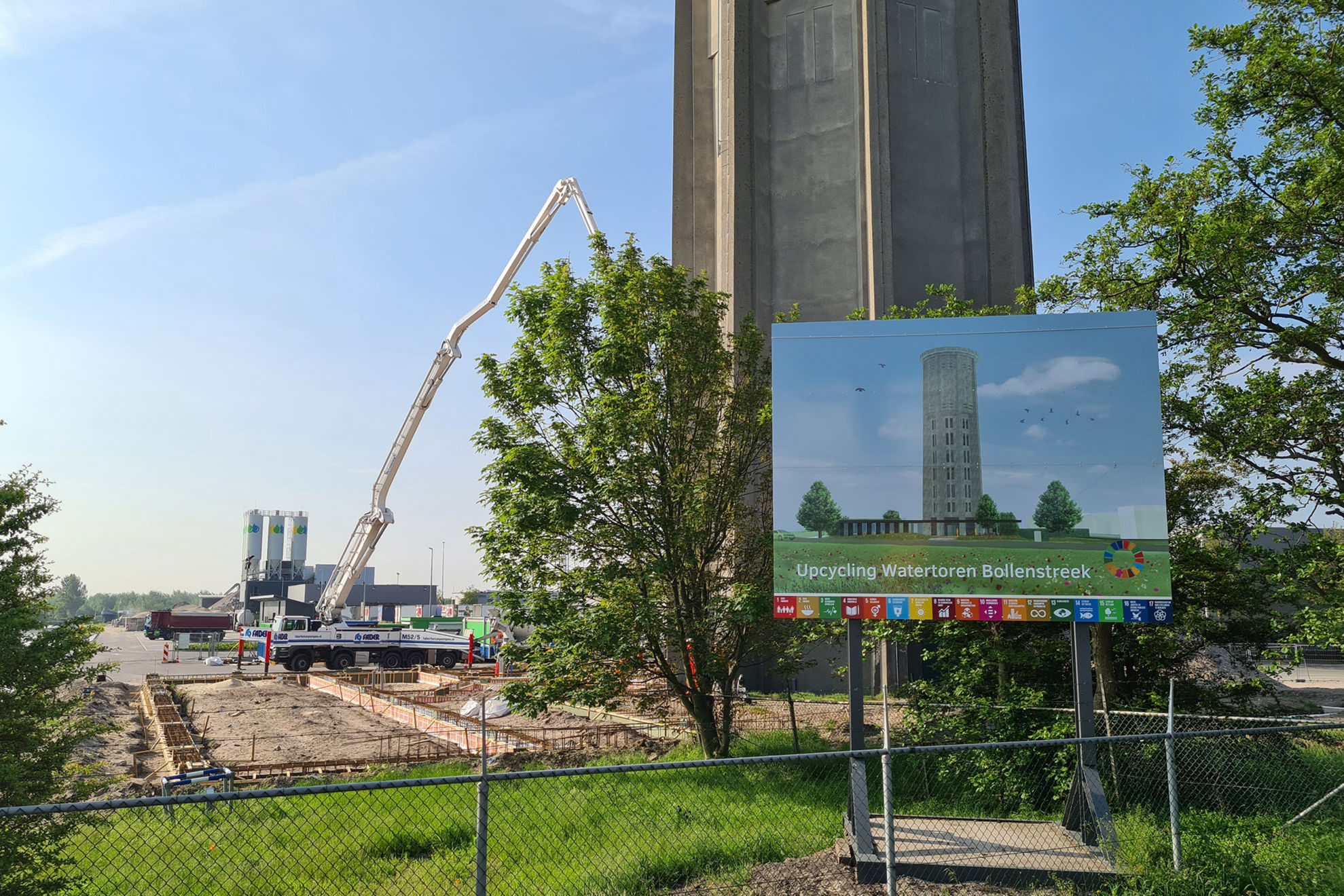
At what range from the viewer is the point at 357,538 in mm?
44219

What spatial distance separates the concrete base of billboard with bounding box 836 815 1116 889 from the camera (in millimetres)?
7738

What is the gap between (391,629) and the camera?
1756 inches

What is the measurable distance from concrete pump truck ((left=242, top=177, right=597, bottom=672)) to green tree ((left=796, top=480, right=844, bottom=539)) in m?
34.1

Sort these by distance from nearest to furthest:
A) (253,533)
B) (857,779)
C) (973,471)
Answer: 1. (857,779)
2. (973,471)
3. (253,533)

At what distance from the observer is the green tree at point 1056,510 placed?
30.4 feet

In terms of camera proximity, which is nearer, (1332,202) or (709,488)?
(1332,202)

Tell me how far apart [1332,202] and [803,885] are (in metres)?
11.2

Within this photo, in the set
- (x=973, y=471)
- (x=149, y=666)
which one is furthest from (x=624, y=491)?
(x=149, y=666)

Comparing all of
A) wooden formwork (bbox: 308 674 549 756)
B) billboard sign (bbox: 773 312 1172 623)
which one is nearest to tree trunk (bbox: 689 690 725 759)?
wooden formwork (bbox: 308 674 549 756)

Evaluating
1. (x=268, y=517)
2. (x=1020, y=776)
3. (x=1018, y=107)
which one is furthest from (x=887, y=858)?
(x=268, y=517)

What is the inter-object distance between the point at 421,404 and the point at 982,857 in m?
37.9

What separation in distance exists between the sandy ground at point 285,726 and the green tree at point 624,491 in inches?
260

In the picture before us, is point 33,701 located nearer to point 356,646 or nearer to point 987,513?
point 987,513

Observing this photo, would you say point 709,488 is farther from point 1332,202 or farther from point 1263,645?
point 1332,202
